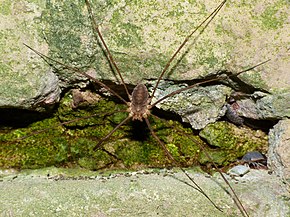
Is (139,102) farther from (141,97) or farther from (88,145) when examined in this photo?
(88,145)

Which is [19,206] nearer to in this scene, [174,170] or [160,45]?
[174,170]

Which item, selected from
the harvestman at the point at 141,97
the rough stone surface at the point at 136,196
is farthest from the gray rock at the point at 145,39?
the rough stone surface at the point at 136,196

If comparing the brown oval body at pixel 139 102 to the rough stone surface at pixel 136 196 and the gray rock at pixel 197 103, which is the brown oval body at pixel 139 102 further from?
the rough stone surface at pixel 136 196

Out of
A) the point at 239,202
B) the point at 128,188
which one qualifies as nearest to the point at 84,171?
the point at 128,188

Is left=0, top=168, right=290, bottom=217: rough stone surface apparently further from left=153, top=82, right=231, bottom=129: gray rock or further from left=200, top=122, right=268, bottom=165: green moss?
left=153, top=82, right=231, bottom=129: gray rock

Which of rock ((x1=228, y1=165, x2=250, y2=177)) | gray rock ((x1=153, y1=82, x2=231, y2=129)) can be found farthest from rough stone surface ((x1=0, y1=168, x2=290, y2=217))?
gray rock ((x1=153, y1=82, x2=231, y2=129))

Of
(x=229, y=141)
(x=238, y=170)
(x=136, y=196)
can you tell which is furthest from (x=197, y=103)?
(x=136, y=196)
